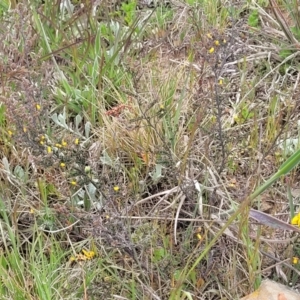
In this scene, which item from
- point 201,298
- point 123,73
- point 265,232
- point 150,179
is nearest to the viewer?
point 201,298

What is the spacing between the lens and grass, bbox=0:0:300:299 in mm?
1386

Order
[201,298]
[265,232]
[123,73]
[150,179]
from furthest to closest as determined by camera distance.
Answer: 1. [123,73]
2. [150,179]
3. [265,232]
4. [201,298]

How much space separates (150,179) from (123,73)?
1.57ft

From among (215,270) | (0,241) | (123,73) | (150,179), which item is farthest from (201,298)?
(123,73)

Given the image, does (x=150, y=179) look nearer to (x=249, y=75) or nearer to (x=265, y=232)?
(x=265, y=232)

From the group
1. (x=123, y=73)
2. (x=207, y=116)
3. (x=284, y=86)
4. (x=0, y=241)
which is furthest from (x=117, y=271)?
(x=284, y=86)

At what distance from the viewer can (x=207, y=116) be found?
1825 mm

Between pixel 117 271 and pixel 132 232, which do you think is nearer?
pixel 117 271

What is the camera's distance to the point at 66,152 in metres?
1.57

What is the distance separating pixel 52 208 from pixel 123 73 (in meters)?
0.62

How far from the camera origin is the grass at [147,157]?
1.39m

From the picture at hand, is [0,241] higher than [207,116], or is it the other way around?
[207,116]

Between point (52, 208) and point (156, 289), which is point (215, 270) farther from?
point (52, 208)

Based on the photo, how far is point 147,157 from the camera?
1717 millimetres
